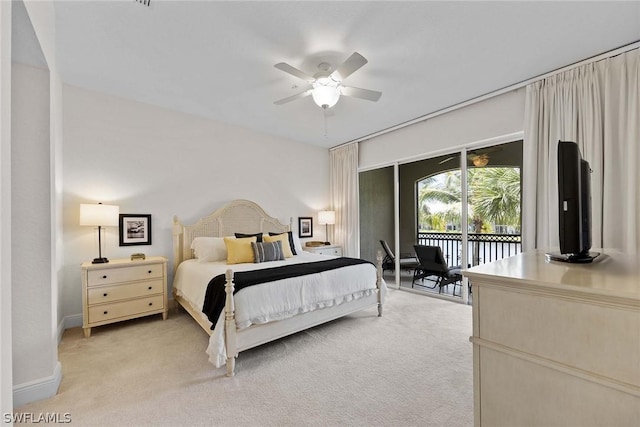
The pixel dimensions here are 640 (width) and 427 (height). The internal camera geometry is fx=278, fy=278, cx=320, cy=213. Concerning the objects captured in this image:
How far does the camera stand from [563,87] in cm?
290

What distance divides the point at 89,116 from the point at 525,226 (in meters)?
5.35

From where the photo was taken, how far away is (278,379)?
2154 millimetres

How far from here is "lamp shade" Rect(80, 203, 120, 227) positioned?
2.98 meters

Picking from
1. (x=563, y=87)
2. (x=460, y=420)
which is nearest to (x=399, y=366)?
(x=460, y=420)

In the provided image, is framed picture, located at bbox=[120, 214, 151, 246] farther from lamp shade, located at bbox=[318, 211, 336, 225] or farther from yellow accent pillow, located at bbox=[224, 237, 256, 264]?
lamp shade, located at bbox=[318, 211, 336, 225]

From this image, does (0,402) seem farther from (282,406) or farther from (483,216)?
(483,216)

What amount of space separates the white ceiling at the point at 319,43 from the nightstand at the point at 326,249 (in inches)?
104

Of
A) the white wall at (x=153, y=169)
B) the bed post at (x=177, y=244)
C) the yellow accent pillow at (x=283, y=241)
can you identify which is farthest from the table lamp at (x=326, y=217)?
the bed post at (x=177, y=244)

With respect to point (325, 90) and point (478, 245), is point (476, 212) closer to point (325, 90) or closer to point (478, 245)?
point (478, 245)

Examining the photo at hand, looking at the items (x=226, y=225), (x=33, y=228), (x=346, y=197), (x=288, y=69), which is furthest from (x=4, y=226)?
(x=346, y=197)

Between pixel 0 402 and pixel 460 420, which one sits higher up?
pixel 0 402

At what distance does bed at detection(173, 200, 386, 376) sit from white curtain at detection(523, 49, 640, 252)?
6.42ft

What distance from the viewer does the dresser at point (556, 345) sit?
80cm

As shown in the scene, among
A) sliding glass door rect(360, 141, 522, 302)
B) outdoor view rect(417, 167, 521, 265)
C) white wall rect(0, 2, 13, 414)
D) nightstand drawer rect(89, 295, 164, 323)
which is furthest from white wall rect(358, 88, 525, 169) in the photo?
white wall rect(0, 2, 13, 414)
